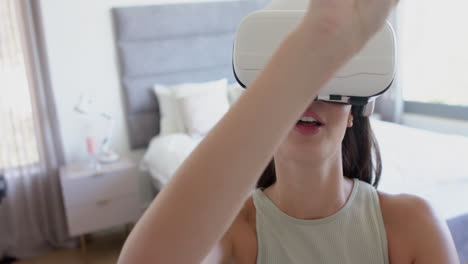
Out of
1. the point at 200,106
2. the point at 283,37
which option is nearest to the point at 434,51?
the point at 200,106

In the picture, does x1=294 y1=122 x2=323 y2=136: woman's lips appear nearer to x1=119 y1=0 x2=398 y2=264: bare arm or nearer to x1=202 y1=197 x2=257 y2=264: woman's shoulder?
x1=202 y1=197 x2=257 y2=264: woman's shoulder

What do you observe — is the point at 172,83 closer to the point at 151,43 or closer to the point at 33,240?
the point at 151,43

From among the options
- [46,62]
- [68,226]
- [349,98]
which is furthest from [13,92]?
[349,98]

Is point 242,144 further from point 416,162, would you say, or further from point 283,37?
point 416,162

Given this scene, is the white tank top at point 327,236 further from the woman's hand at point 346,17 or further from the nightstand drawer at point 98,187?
the nightstand drawer at point 98,187

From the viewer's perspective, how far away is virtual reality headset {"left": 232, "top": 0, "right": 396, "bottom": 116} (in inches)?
18.2

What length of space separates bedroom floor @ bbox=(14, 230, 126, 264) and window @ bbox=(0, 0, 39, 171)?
67 centimetres

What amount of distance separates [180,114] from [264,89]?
113 inches

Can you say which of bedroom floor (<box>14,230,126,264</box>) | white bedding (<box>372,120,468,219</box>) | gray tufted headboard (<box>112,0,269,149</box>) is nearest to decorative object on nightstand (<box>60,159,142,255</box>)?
bedroom floor (<box>14,230,126,264</box>)

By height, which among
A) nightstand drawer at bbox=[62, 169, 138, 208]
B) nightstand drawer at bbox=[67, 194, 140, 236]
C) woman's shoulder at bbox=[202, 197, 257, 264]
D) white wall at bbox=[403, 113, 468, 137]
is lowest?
nightstand drawer at bbox=[67, 194, 140, 236]

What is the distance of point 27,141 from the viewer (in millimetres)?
2865

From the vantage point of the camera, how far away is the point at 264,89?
25 cm

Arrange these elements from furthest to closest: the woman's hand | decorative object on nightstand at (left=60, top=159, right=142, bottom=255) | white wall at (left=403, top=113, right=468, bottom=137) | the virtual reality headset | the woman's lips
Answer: white wall at (left=403, top=113, right=468, bottom=137), decorative object on nightstand at (left=60, top=159, right=142, bottom=255), the woman's lips, the virtual reality headset, the woman's hand

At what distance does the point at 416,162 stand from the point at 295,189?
1545mm
